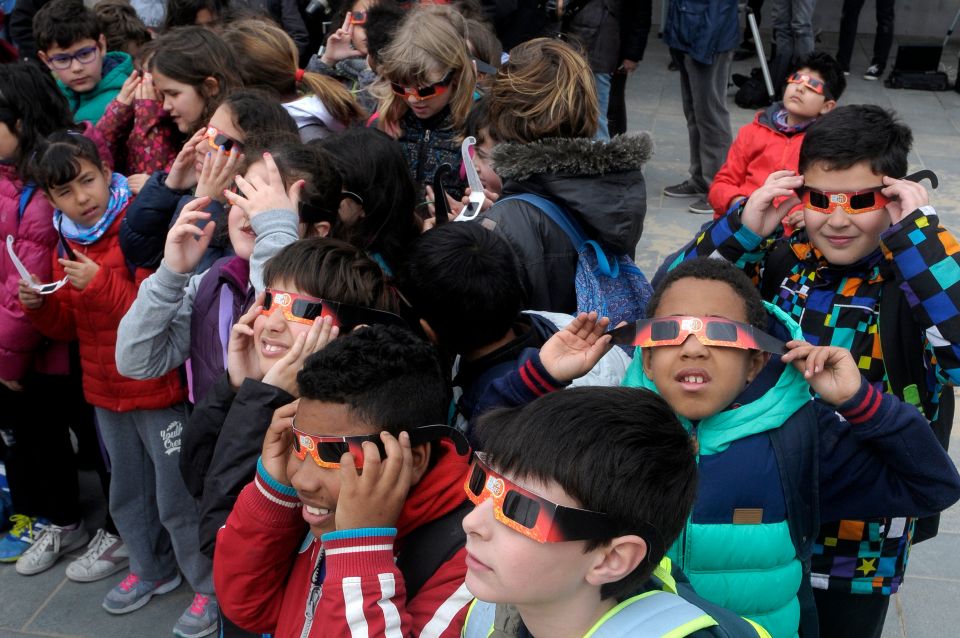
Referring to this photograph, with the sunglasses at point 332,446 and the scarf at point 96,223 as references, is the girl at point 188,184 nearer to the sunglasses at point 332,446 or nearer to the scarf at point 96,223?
the scarf at point 96,223

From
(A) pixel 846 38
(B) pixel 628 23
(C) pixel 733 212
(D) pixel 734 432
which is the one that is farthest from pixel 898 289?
→ (A) pixel 846 38

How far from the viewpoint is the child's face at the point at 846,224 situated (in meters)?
2.54

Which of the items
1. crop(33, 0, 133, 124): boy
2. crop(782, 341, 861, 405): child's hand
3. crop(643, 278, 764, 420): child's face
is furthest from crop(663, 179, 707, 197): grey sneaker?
crop(782, 341, 861, 405): child's hand

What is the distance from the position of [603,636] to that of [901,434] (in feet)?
2.98

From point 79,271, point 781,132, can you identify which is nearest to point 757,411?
point 79,271

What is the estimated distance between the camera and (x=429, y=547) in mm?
1986

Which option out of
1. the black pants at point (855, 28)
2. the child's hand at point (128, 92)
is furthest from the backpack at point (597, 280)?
the black pants at point (855, 28)

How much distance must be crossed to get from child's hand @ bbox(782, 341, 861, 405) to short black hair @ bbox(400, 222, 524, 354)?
0.85m

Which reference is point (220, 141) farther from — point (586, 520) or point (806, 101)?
point (806, 101)

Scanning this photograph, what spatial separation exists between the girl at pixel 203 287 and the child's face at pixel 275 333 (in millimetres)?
341

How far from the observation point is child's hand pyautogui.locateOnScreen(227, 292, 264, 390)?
8.14ft

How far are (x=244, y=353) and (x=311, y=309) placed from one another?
0.23 meters

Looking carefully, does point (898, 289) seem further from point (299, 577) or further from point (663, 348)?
point (299, 577)

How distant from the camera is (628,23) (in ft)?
24.8
